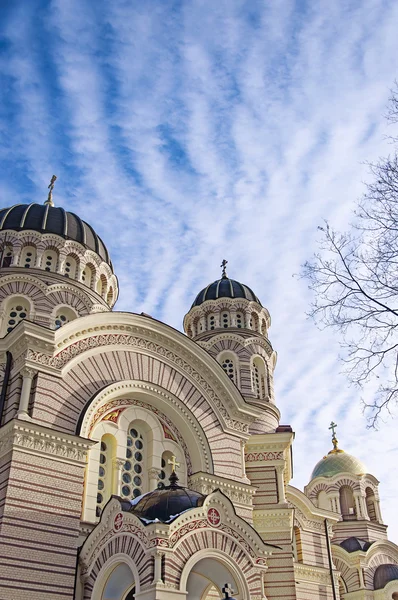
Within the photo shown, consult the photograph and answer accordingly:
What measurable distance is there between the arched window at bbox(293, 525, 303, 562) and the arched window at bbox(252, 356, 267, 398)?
5.19m

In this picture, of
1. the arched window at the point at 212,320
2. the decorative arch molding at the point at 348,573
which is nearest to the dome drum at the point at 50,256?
the arched window at the point at 212,320

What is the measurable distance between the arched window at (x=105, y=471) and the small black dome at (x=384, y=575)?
19396 millimetres

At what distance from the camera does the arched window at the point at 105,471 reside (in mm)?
14523

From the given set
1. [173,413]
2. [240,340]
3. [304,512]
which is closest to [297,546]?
[304,512]

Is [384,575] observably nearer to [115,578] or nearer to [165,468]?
[165,468]

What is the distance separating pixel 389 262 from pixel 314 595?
18010 millimetres

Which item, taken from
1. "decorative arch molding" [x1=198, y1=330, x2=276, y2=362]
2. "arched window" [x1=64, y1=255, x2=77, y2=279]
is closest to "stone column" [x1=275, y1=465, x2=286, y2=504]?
"decorative arch molding" [x1=198, y1=330, x2=276, y2=362]

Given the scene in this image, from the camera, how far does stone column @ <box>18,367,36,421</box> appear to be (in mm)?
13385

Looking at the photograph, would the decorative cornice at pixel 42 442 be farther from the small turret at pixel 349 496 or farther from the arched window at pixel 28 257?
the small turret at pixel 349 496

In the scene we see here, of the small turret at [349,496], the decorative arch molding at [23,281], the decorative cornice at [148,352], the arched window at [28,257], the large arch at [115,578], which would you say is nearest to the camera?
the large arch at [115,578]

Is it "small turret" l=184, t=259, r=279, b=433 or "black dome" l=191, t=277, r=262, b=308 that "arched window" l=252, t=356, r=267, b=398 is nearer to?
"small turret" l=184, t=259, r=279, b=433

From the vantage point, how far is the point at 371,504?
3450cm

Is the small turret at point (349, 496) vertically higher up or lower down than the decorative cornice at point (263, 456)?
higher up

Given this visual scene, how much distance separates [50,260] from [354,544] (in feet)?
66.5
